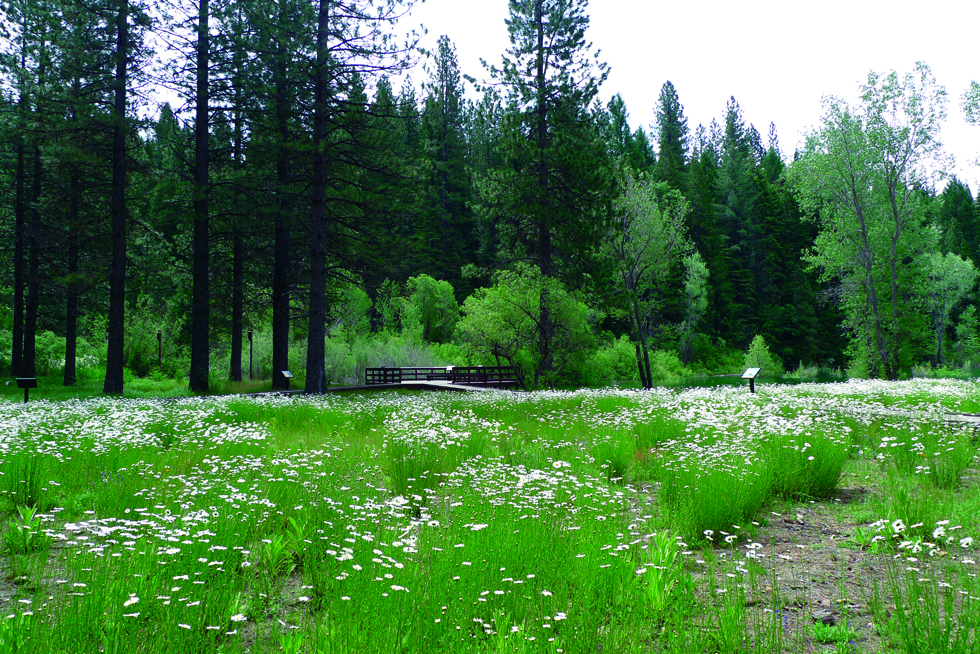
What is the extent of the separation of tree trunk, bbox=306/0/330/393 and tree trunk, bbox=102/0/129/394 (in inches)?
275

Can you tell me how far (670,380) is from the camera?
42.9 m

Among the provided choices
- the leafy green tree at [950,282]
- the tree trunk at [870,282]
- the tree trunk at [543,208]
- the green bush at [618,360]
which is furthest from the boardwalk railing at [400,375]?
the leafy green tree at [950,282]

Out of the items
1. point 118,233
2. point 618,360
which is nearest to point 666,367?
point 618,360

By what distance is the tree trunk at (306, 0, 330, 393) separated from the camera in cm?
1836

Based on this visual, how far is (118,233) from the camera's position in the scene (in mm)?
20000

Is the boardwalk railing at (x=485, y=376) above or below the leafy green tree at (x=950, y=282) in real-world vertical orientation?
below

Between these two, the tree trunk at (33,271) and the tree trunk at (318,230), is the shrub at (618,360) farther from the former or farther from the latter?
the tree trunk at (33,271)

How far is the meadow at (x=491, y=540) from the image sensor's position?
2924 mm

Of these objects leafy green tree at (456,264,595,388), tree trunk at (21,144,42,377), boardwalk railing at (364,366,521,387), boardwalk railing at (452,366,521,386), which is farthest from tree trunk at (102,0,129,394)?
boardwalk railing at (452,366,521,386)

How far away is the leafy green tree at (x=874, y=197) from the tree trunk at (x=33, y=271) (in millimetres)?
38942

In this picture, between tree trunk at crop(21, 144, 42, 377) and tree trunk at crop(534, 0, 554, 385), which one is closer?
tree trunk at crop(534, 0, 554, 385)

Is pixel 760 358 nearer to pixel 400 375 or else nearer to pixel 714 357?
pixel 714 357

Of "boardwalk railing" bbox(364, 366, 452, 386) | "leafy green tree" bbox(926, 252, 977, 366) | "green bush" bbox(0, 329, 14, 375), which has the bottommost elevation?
"boardwalk railing" bbox(364, 366, 452, 386)

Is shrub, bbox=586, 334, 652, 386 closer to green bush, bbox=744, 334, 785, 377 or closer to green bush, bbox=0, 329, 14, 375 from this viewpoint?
green bush, bbox=744, 334, 785, 377
